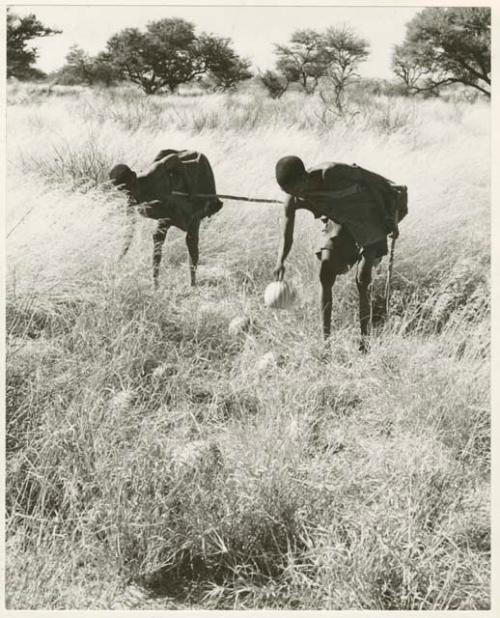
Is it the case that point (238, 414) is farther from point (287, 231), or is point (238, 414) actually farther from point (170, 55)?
point (170, 55)

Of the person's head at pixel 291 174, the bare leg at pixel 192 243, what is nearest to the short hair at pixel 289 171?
the person's head at pixel 291 174

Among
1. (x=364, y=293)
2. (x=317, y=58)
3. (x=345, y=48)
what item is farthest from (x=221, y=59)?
(x=364, y=293)

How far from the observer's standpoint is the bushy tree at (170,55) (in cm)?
439

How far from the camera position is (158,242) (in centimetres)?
453

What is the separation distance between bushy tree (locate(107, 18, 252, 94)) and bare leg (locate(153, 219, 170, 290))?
1095 mm

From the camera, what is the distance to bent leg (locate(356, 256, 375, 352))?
397 cm

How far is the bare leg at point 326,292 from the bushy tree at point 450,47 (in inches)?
53.8

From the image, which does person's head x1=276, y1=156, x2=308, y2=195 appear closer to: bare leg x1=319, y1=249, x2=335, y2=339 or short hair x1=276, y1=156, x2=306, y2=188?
short hair x1=276, y1=156, x2=306, y2=188

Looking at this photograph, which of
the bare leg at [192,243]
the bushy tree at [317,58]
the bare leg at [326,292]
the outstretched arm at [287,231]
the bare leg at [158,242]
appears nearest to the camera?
the outstretched arm at [287,231]

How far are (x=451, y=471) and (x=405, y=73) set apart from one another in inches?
164

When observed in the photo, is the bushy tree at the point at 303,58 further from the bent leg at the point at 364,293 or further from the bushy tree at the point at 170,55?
the bent leg at the point at 364,293

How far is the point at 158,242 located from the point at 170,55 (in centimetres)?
254

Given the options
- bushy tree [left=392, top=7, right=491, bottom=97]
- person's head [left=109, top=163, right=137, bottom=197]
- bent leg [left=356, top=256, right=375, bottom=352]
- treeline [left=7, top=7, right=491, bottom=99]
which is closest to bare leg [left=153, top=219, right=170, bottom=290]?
person's head [left=109, top=163, right=137, bottom=197]

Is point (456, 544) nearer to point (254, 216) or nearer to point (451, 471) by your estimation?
point (451, 471)
